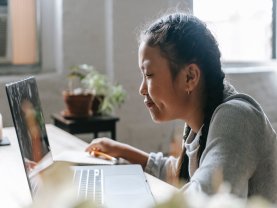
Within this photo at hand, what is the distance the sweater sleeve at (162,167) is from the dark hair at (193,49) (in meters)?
0.32

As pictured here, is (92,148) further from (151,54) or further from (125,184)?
(151,54)

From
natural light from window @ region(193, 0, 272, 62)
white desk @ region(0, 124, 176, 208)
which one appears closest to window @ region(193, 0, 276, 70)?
natural light from window @ region(193, 0, 272, 62)

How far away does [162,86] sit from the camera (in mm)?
1308

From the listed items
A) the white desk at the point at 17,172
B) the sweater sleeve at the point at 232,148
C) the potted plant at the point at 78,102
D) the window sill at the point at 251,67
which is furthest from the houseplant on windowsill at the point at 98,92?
the sweater sleeve at the point at 232,148

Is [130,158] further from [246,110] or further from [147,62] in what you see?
[246,110]

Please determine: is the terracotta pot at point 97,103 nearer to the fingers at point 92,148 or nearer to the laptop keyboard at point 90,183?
the fingers at point 92,148

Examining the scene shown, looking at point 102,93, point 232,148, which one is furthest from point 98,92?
point 232,148

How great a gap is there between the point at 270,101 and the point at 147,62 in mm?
3356

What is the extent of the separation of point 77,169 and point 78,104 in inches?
67.7

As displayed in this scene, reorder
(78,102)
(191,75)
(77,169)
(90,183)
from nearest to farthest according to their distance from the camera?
(191,75)
(90,183)
(77,169)
(78,102)

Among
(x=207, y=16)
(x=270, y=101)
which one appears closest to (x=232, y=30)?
(x=207, y=16)

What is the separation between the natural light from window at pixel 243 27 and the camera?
444 cm

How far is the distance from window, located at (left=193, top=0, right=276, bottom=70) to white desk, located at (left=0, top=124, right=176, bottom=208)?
98.8 inches

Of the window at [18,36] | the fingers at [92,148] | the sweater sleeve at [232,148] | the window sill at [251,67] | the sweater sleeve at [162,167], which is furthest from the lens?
the window sill at [251,67]
